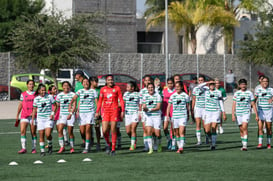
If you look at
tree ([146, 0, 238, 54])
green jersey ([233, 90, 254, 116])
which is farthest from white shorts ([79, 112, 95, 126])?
tree ([146, 0, 238, 54])

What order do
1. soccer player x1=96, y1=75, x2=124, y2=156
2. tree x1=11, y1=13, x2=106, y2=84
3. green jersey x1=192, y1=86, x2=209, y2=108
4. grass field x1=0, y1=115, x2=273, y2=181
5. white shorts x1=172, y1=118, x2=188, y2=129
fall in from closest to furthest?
grass field x1=0, y1=115, x2=273, y2=181, soccer player x1=96, y1=75, x2=124, y2=156, white shorts x1=172, y1=118, x2=188, y2=129, green jersey x1=192, y1=86, x2=209, y2=108, tree x1=11, y1=13, x2=106, y2=84

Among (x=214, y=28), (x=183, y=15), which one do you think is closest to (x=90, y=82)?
(x=183, y=15)

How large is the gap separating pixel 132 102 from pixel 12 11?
36486mm

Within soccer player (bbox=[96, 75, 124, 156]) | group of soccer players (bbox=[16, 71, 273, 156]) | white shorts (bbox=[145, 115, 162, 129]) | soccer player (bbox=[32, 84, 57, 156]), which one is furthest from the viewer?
white shorts (bbox=[145, 115, 162, 129])

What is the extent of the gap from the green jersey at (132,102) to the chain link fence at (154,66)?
2333 cm

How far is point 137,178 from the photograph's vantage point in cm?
1216

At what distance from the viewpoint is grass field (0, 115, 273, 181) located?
1246 centimetres

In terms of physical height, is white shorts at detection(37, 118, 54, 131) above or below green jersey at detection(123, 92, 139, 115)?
below

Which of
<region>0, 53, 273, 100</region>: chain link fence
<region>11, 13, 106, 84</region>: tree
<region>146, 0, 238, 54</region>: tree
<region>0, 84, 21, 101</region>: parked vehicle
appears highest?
<region>146, 0, 238, 54</region>: tree

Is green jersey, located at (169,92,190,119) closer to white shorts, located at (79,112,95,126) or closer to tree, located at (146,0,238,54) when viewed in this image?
white shorts, located at (79,112,95,126)

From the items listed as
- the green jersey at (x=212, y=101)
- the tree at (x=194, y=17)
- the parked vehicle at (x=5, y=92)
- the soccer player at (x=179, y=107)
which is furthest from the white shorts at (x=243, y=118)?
the tree at (x=194, y=17)

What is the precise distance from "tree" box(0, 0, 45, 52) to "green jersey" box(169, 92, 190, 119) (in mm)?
35084

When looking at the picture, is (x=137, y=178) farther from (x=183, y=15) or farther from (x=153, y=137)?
(x=183, y=15)

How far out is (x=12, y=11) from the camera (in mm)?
52375
